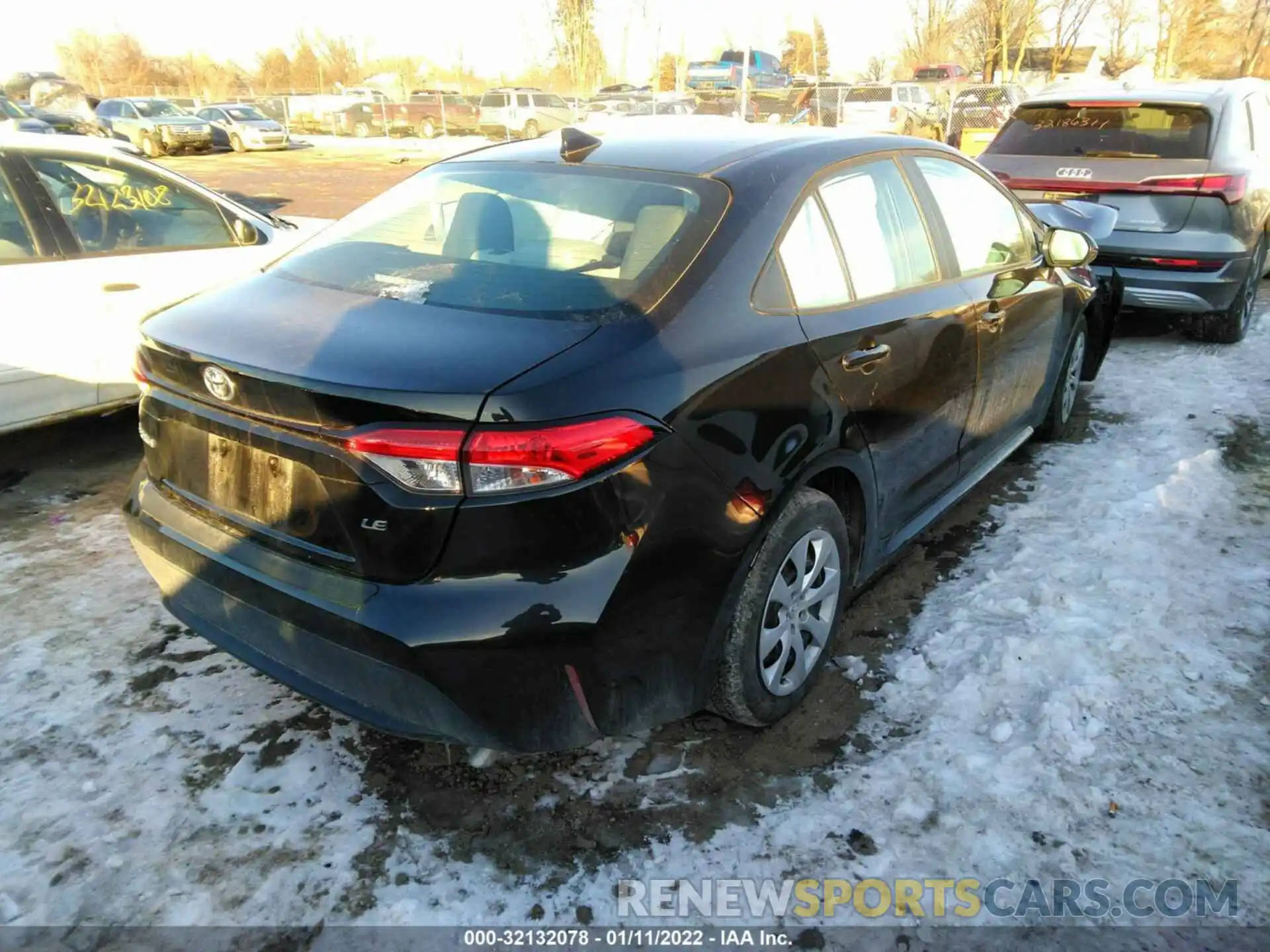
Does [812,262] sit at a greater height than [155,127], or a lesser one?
lesser

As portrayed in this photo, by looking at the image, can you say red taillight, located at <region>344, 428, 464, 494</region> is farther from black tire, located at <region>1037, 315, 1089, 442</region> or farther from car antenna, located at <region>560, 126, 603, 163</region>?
black tire, located at <region>1037, 315, 1089, 442</region>

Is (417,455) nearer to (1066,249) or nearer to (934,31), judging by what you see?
(1066,249)

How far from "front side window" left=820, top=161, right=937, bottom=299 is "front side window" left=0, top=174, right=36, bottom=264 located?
382 cm

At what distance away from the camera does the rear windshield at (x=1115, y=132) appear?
19.9 feet

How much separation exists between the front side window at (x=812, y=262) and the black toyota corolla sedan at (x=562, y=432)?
0.01m

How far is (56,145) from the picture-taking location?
4504 mm

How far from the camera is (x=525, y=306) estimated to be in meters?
2.28

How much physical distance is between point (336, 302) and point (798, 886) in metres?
1.91

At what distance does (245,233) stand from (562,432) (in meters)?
4.07

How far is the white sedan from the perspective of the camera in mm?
4207

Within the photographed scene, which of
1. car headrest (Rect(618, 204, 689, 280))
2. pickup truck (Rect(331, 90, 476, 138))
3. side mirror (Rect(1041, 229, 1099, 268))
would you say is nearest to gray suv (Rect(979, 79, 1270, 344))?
side mirror (Rect(1041, 229, 1099, 268))

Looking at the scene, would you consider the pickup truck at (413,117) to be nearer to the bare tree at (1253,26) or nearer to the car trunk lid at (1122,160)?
the bare tree at (1253,26)

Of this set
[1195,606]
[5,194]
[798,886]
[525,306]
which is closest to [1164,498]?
[1195,606]

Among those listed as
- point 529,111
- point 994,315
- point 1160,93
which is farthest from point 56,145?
point 529,111
